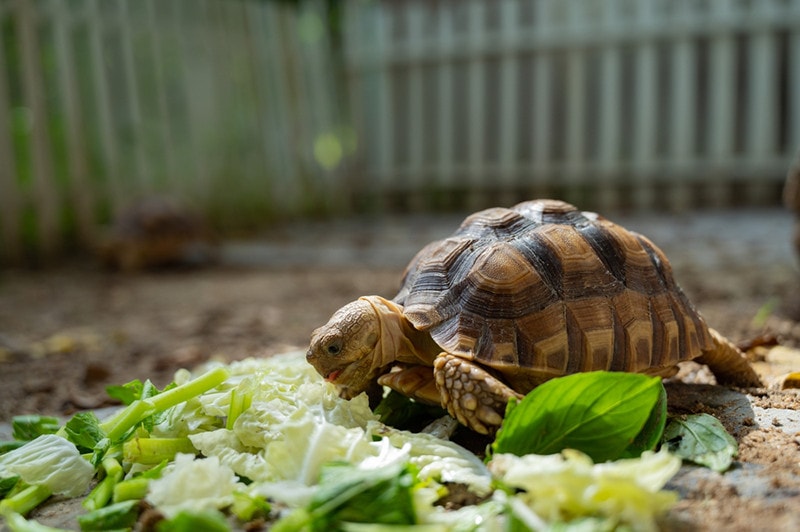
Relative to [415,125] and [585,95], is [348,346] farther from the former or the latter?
[415,125]

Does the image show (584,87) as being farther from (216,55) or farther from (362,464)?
(362,464)

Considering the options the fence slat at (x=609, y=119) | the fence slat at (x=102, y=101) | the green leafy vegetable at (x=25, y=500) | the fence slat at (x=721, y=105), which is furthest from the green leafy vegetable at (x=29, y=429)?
the fence slat at (x=721, y=105)

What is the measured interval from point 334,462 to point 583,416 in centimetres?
58

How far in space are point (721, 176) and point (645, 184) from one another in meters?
0.87

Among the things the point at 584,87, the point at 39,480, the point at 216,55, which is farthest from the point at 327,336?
the point at 584,87

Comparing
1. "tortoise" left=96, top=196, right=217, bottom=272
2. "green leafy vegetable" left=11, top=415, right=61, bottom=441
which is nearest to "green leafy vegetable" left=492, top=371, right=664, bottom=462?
"green leafy vegetable" left=11, top=415, right=61, bottom=441

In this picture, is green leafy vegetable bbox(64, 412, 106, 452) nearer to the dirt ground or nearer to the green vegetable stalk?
the green vegetable stalk

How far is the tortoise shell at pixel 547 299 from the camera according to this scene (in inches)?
79.0

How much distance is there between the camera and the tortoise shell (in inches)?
79.0

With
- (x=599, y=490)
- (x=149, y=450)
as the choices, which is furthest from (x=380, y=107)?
(x=599, y=490)

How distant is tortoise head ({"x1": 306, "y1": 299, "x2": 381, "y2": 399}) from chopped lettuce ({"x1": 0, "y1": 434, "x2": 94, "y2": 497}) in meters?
0.66

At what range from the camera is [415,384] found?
2.12 metres

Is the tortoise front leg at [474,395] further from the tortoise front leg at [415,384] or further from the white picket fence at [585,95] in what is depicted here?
the white picket fence at [585,95]

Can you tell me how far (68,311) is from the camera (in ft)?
18.1
